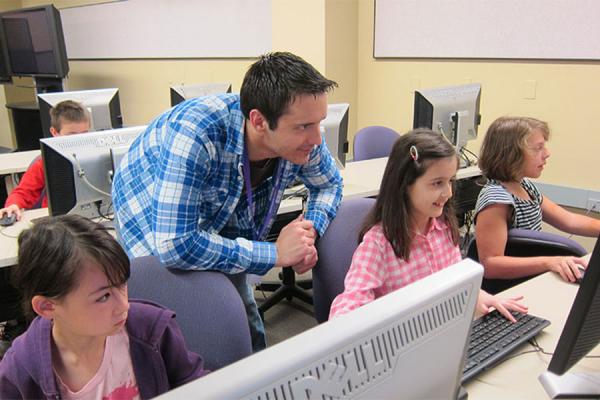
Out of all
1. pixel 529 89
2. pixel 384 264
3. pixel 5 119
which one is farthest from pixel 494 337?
pixel 5 119

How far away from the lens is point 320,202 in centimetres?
153

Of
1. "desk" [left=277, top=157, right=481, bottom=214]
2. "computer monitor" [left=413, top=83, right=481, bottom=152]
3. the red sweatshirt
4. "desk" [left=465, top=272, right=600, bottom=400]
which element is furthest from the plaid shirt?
"computer monitor" [left=413, top=83, right=481, bottom=152]

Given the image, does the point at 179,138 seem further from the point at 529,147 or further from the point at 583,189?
the point at 583,189

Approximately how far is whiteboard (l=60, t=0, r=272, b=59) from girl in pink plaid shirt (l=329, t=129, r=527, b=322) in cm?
326

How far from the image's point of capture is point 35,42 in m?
5.63

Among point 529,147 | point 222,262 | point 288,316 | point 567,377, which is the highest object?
point 529,147

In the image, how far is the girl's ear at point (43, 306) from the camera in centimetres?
88

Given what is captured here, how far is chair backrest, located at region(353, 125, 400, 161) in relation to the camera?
3.35 metres

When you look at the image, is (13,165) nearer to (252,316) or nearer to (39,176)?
(39,176)

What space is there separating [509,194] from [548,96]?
179 centimetres

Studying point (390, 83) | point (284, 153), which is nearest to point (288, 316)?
point (284, 153)

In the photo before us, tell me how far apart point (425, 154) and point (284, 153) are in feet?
1.23

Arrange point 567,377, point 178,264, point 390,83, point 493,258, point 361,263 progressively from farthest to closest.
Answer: point 390,83
point 493,258
point 361,263
point 178,264
point 567,377

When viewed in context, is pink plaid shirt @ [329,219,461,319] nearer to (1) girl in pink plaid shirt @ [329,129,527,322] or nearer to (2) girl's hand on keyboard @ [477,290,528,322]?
(1) girl in pink plaid shirt @ [329,129,527,322]
